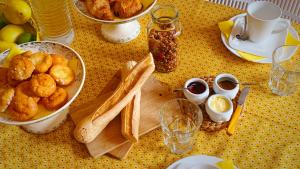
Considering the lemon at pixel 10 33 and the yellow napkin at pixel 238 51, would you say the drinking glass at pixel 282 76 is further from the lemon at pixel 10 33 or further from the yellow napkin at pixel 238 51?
the lemon at pixel 10 33

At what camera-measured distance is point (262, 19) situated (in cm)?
107

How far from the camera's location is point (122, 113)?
0.93 meters

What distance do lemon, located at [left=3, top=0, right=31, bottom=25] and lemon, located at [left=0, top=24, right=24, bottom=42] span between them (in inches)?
0.8

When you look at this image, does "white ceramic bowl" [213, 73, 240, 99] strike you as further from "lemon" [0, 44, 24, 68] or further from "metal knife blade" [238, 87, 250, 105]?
"lemon" [0, 44, 24, 68]

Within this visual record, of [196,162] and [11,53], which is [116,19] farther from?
[196,162]

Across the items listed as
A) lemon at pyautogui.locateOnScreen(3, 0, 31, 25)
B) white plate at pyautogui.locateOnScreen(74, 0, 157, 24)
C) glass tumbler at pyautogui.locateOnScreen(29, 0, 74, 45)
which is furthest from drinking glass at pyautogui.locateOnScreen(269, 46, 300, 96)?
lemon at pyautogui.locateOnScreen(3, 0, 31, 25)

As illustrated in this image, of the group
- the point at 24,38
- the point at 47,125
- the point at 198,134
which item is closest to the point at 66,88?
the point at 47,125

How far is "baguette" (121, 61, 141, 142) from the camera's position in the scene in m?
0.89

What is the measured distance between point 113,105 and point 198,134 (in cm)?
23

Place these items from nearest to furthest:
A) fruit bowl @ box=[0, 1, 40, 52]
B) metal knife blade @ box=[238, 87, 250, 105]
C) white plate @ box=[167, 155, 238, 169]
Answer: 1. white plate @ box=[167, 155, 238, 169]
2. metal knife blade @ box=[238, 87, 250, 105]
3. fruit bowl @ box=[0, 1, 40, 52]

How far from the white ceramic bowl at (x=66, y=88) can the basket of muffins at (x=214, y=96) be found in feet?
0.91

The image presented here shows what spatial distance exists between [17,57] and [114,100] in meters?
0.27

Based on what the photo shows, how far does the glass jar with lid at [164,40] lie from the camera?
1031 mm

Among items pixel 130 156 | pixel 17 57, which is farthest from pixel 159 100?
pixel 17 57
